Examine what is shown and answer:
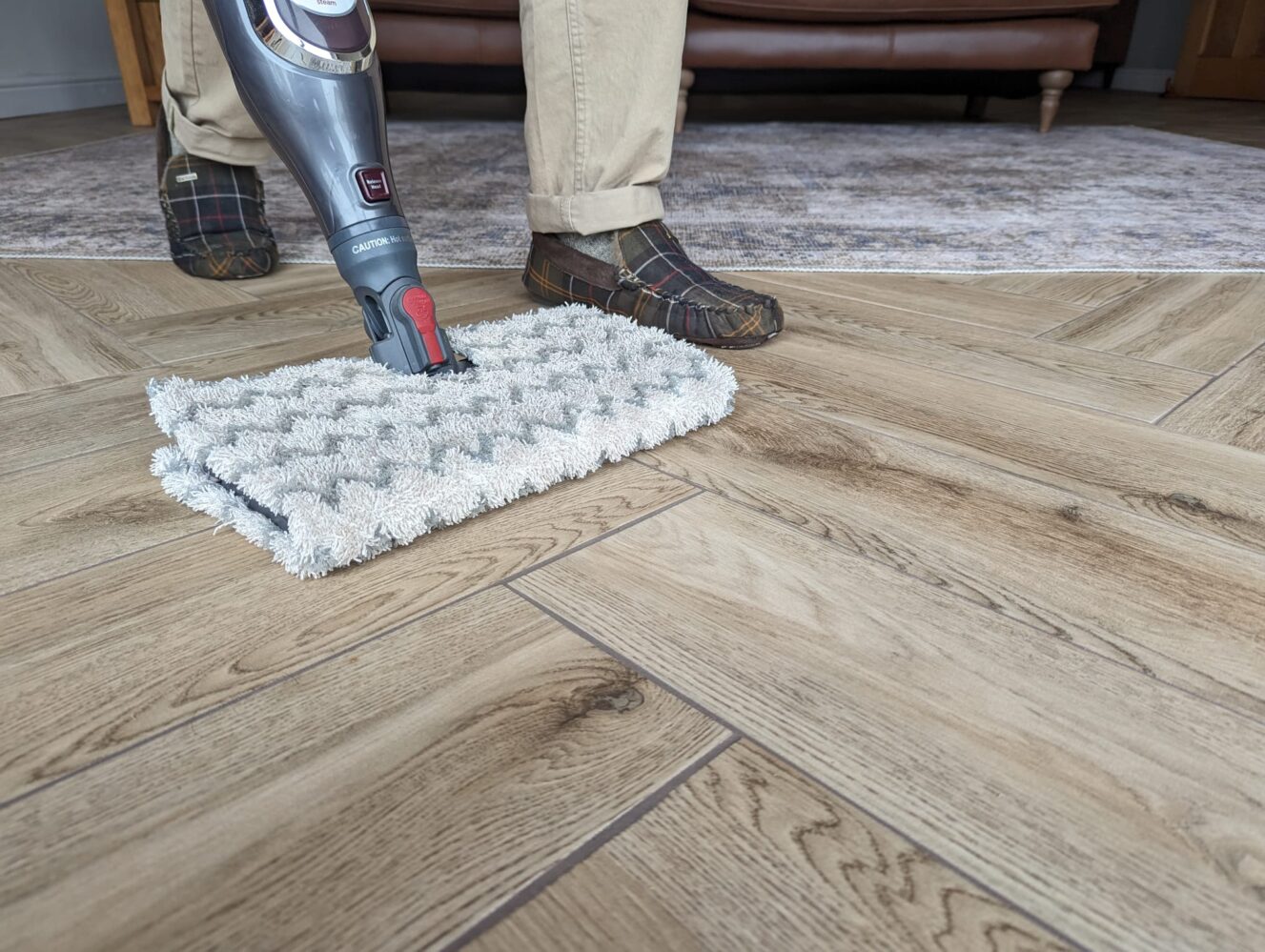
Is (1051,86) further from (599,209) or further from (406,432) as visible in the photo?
(406,432)

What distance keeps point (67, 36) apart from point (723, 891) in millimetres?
3403

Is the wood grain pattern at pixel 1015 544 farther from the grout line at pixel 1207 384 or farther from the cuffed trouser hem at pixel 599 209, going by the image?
the cuffed trouser hem at pixel 599 209

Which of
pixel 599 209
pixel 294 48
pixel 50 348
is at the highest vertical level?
pixel 294 48

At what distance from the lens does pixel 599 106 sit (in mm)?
795

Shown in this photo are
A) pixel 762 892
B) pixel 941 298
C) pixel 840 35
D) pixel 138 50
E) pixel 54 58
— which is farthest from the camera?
pixel 54 58

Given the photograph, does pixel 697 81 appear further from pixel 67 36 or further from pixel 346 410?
pixel 346 410

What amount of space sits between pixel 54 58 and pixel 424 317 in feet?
9.59

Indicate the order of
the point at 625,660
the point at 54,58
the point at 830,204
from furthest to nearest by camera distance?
the point at 54,58 → the point at 830,204 → the point at 625,660

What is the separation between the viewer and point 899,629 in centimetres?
42

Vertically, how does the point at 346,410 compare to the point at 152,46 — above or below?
below

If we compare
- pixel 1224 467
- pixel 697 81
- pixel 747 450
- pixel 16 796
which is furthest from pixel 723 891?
pixel 697 81

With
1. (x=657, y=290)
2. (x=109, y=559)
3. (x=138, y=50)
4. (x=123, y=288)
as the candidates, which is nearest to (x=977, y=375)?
(x=657, y=290)

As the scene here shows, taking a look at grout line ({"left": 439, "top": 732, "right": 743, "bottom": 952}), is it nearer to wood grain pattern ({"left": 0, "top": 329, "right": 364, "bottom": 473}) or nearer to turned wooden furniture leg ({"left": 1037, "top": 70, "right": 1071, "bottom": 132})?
wood grain pattern ({"left": 0, "top": 329, "right": 364, "bottom": 473})

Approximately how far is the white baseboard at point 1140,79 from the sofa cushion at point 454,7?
3.13 meters
